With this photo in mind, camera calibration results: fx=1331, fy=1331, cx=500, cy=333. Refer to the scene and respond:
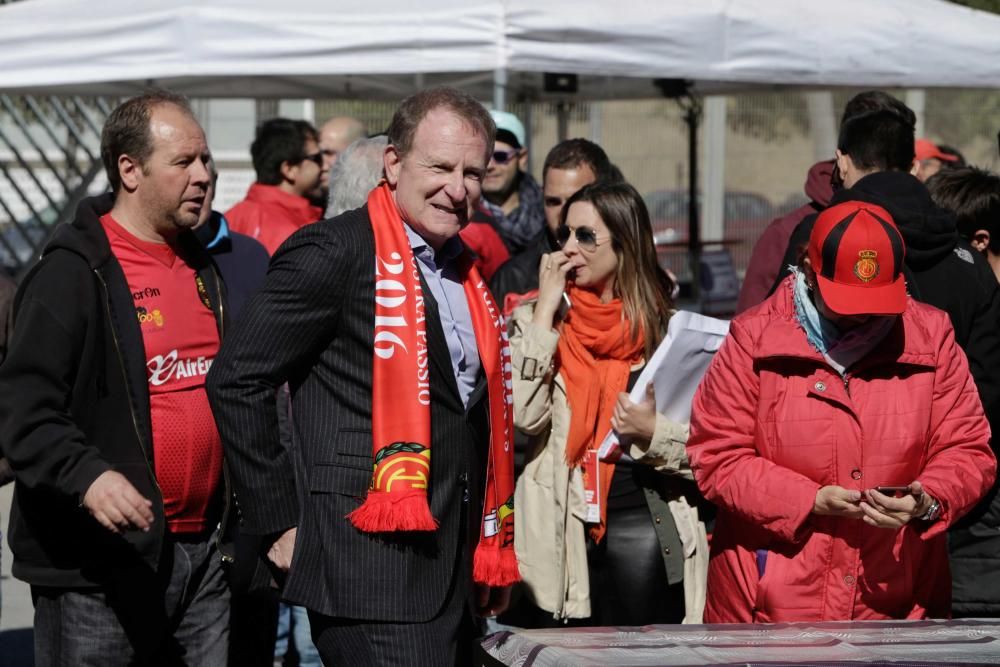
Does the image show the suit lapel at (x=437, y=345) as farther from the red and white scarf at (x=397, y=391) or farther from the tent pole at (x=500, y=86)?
the tent pole at (x=500, y=86)

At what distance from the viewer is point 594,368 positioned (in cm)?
418

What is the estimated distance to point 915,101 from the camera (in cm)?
1576

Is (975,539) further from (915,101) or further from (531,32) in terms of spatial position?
(915,101)

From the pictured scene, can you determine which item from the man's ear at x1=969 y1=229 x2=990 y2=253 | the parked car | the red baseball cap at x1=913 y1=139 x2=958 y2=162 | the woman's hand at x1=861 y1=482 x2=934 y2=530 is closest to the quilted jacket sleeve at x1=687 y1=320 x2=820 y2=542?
the woman's hand at x1=861 y1=482 x2=934 y2=530

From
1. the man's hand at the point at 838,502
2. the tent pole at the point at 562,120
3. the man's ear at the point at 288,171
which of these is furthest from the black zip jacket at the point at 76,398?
the tent pole at the point at 562,120

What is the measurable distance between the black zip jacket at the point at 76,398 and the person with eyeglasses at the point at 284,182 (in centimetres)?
329

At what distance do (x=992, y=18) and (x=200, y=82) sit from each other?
192 inches

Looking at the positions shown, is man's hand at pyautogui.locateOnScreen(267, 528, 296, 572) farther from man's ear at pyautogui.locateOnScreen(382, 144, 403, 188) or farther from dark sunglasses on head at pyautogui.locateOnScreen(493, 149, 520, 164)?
dark sunglasses on head at pyautogui.locateOnScreen(493, 149, 520, 164)

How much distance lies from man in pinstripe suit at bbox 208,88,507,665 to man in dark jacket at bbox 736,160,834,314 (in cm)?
206

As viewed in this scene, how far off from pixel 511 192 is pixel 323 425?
12.0 feet

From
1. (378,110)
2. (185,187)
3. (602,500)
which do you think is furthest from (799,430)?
(378,110)

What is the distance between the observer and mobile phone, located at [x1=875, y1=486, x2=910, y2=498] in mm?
2974

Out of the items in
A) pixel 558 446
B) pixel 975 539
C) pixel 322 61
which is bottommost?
pixel 975 539

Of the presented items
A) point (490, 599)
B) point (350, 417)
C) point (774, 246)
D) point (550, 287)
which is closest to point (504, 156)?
point (774, 246)
